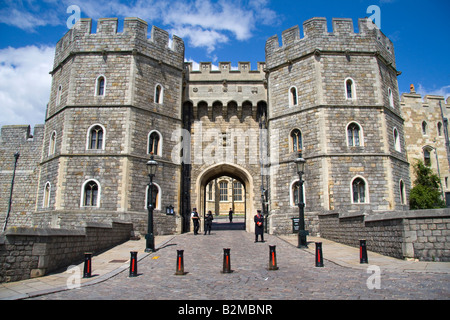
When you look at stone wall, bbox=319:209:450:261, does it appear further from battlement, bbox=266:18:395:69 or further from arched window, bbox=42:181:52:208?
arched window, bbox=42:181:52:208

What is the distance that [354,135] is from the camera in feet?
56.9

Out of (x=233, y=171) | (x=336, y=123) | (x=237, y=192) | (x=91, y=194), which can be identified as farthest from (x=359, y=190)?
(x=237, y=192)

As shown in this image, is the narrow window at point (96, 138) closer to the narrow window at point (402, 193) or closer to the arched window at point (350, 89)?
the arched window at point (350, 89)

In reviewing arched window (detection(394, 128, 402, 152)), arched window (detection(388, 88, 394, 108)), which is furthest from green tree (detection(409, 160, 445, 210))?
arched window (detection(388, 88, 394, 108))

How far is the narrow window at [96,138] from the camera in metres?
17.2

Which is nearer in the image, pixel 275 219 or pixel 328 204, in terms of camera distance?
pixel 328 204

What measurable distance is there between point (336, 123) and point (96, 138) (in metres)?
12.5

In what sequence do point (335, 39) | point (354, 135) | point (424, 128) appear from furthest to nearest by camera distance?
point (424, 128) < point (335, 39) < point (354, 135)

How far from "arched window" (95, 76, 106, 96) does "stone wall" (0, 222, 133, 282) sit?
907 centimetres

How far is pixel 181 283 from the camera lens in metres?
7.38

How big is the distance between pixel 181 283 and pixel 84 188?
1103 centimetres

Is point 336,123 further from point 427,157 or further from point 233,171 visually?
point 427,157
